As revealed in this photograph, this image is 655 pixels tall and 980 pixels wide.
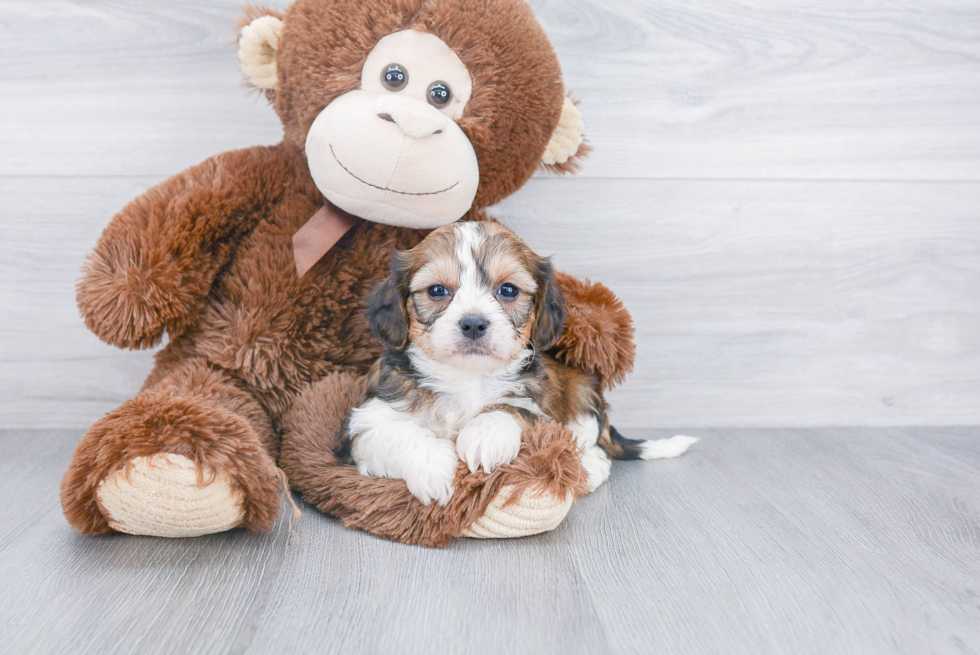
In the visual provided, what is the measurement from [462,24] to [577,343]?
0.78 meters

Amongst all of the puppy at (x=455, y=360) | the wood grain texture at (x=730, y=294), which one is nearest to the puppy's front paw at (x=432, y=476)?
the puppy at (x=455, y=360)

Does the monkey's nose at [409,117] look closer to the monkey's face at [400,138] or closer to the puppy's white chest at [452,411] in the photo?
the monkey's face at [400,138]

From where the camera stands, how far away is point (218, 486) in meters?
1.31

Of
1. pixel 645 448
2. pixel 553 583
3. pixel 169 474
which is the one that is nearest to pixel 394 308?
pixel 169 474

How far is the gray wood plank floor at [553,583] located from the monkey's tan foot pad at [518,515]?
3 cm

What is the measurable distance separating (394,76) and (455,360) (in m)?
0.65

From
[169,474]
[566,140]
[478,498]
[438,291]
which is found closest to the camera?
[169,474]

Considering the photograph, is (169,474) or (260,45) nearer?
(169,474)

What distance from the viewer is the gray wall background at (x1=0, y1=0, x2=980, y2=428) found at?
2082 millimetres

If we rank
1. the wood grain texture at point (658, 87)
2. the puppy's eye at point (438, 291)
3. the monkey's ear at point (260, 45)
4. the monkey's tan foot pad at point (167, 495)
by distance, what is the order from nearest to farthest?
1. the monkey's tan foot pad at point (167, 495)
2. the puppy's eye at point (438, 291)
3. the monkey's ear at point (260, 45)
4. the wood grain texture at point (658, 87)

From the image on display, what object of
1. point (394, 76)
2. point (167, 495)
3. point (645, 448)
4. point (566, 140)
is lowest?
point (645, 448)

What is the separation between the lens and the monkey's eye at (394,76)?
159 cm

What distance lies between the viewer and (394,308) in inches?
61.1

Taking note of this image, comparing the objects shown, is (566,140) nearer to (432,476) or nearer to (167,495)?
(432,476)
